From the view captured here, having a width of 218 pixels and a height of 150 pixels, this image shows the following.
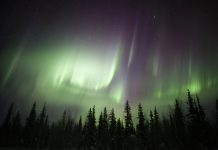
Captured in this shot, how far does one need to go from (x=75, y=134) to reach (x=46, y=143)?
15.5 m

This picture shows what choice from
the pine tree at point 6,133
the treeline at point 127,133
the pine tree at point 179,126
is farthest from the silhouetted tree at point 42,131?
the pine tree at point 179,126

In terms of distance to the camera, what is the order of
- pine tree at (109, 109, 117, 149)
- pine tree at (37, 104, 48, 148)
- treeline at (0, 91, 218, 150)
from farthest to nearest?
pine tree at (37, 104, 48, 148), pine tree at (109, 109, 117, 149), treeline at (0, 91, 218, 150)

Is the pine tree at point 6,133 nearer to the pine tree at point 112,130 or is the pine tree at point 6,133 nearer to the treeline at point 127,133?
the treeline at point 127,133

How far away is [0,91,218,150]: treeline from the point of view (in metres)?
43.7

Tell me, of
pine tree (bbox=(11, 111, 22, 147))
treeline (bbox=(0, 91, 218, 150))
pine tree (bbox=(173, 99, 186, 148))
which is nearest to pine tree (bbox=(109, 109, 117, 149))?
treeline (bbox=(0, 91, 218, 150))

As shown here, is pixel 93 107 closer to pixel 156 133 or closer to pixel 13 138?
pixel 156 133

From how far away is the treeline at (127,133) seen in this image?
43669mm

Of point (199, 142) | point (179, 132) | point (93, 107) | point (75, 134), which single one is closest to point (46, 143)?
point (75, 134)

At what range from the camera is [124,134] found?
57781 millimetres

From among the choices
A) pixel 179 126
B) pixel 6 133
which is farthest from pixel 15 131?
pixel 179 126

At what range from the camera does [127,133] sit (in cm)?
5603

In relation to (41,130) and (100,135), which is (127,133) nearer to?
(100,135)

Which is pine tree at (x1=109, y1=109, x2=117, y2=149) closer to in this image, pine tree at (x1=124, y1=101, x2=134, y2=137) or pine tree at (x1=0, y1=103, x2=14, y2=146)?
pine tree at (x1=124, y1=101, x2=134, y2=137)

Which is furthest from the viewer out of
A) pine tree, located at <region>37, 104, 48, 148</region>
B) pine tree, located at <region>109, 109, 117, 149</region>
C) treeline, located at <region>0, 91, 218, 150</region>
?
pine tree, located at <region>37, 104, 48, 148</region>
